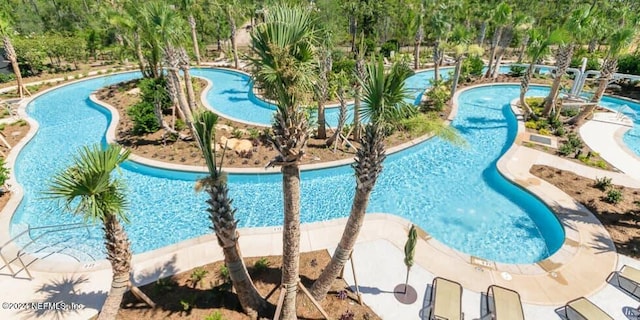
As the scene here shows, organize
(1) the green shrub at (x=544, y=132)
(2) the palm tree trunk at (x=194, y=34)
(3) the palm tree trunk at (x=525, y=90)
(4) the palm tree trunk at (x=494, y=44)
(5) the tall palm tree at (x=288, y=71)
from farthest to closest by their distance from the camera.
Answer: (2) the palm tree trunk at (x=194, y=34), (4) the palm tree trunk at (x=494, y=44), (3) the palm tree trunk at (x=525, y=90), (1) the green shrub at (x=544, y=132), (5) the tall palm tree at (x=288, y=71)

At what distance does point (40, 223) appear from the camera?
47.9ft

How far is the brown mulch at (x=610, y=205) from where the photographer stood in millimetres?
12586

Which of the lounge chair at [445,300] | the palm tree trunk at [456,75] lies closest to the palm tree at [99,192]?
the lounge chair at [445,300]

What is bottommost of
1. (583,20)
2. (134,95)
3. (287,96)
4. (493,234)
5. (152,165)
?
(493,234)

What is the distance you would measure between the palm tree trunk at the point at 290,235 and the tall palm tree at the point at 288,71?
23mm

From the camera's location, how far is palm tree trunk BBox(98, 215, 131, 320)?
7.86 m

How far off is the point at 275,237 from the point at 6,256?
32.8 ft

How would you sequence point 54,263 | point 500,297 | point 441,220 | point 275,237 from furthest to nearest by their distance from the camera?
point 441,220, point 275,237, point 54,263, point 500,297

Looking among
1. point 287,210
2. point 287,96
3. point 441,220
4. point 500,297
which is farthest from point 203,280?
point 441,220

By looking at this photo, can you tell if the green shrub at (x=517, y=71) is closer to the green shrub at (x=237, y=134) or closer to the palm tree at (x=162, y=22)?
the green shrub at (x=237, y=134)

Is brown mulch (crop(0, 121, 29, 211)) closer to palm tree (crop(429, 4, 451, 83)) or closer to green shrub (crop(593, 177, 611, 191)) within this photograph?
palm tree (crop(429, 4, 451, 83))

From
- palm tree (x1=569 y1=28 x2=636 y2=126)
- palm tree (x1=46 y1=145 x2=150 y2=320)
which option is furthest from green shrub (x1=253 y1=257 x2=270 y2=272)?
palm tree (x1=569 y1=28 x2=636 y2=126)

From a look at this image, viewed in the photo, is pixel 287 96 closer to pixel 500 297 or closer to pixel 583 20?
pixel 500 297

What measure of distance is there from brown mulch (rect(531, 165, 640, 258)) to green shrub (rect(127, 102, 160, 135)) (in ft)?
77.1
